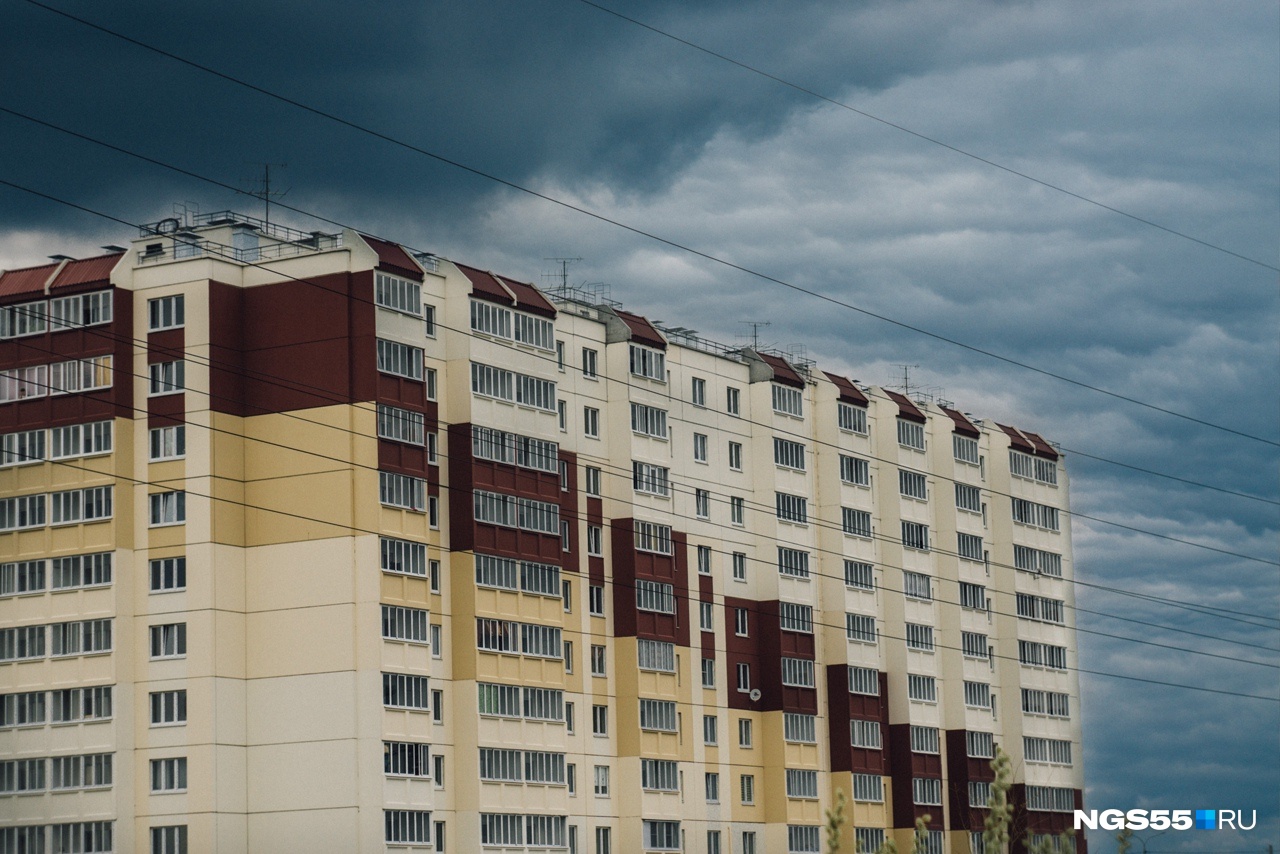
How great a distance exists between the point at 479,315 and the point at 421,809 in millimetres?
23852

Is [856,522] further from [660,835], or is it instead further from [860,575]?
[660,835]

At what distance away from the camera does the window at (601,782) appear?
9906 centimetres

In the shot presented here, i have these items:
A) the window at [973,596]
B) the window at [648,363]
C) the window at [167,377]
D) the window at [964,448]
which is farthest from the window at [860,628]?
the window at [167,377]

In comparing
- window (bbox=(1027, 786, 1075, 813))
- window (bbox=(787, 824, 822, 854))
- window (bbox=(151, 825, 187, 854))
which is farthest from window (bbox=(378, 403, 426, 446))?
window (bbox=(1027, 786, 1075, 813))

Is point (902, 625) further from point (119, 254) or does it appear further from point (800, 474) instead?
point (119, 254)

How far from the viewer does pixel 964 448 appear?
135375mm

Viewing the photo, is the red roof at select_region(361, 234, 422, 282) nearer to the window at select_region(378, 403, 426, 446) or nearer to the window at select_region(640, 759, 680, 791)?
the window at select_region(378, 403, 426, 446)

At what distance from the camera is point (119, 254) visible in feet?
297

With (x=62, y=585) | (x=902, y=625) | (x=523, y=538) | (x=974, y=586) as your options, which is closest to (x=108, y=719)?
(x=62, y=585)

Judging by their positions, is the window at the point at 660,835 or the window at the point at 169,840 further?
the window at the point at 660,835

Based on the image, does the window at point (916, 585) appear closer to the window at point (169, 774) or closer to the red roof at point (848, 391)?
the red roof at point (848, 391)

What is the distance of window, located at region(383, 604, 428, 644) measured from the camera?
→ 277 ft

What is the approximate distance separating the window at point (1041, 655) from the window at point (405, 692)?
204 ft

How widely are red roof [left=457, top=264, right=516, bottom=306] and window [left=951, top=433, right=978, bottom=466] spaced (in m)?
47.5
